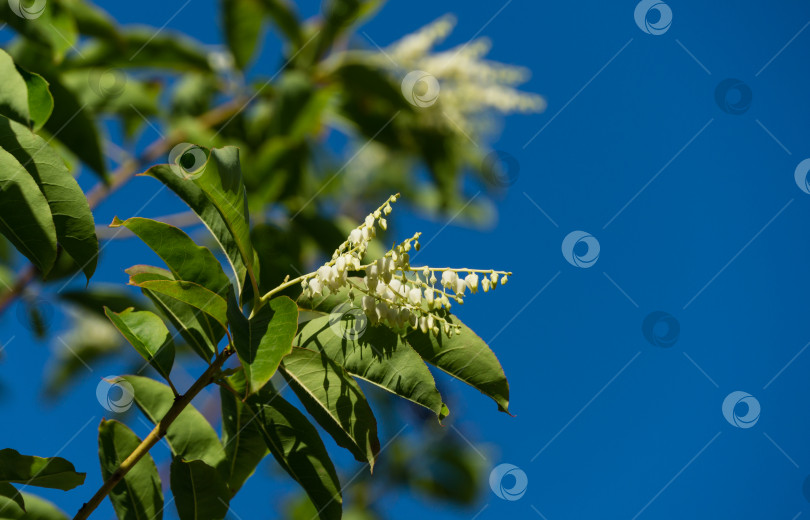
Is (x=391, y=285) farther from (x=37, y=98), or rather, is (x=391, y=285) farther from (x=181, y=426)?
(x=37, y=98)

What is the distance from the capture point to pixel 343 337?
1359mm

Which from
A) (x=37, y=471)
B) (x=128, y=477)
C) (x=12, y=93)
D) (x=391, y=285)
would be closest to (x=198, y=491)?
(x=128, y=477)

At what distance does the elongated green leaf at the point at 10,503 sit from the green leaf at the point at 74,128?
4.13 ft

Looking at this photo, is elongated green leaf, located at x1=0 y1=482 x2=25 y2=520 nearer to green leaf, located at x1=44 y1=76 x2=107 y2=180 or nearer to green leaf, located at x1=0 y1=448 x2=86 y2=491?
green leaf, located at x1=0 y1=448 x2=86 y2=491

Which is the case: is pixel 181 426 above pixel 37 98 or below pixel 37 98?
below

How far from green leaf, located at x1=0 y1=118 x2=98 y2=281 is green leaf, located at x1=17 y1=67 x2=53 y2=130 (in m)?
0.27

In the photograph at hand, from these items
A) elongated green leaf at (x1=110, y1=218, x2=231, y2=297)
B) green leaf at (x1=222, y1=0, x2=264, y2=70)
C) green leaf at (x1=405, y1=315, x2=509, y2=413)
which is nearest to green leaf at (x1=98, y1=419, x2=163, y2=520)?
elongated green leaf at (x1=110, y1=218, x2=231, y2=297)

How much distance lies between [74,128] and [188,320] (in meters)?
1.24

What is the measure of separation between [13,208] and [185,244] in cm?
30

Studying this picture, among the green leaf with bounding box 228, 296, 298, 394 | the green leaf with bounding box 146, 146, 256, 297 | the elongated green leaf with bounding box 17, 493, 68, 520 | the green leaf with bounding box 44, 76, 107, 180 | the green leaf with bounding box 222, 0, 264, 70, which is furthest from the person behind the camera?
the green leaf with bounding box 222, 0, 264, 70

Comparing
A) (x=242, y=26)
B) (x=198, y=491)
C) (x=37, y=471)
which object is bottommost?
(x=37, y=471)

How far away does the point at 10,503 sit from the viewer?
4.51 feet

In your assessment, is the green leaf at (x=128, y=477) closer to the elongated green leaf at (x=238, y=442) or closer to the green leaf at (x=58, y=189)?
the elongated green leaf at (x=238, y=442)

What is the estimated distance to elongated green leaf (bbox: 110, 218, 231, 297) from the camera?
4.33ft
